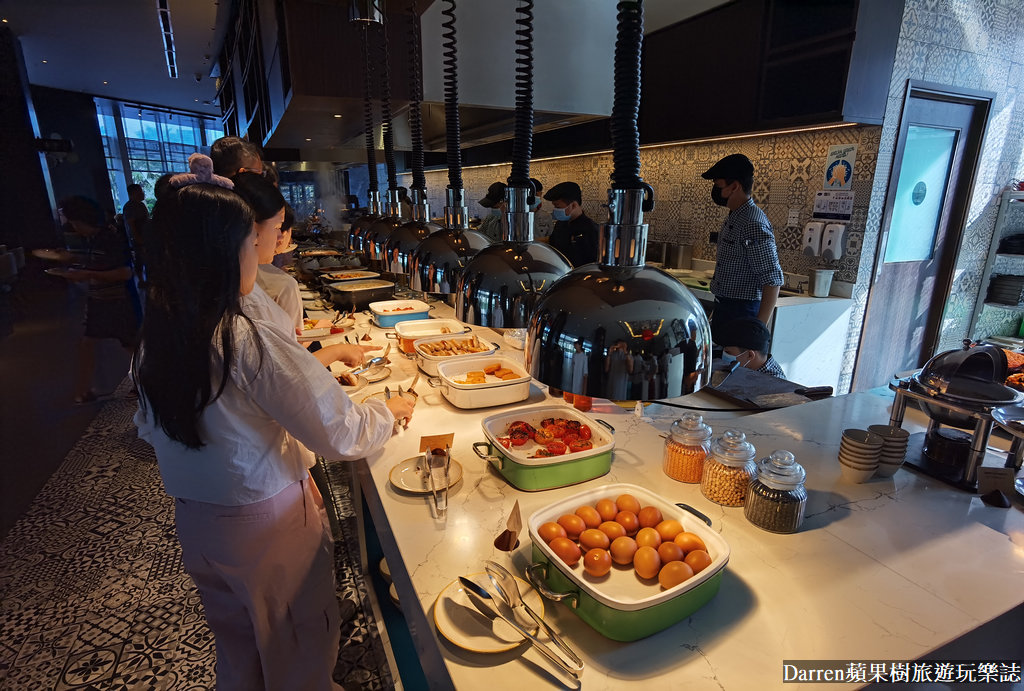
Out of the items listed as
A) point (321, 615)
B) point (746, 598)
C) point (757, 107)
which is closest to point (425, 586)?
point (746, 598)

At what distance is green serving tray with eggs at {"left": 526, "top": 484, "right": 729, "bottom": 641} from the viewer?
829mm

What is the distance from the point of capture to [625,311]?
0.63 metres

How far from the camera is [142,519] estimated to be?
9.27 feet

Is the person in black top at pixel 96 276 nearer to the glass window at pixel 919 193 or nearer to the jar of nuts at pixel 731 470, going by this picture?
the jar of nuts at pixel 731 470

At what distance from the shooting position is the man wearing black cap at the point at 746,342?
2090 millimetres

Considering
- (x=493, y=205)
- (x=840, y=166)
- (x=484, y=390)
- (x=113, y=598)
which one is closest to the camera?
(x=484, y=390)

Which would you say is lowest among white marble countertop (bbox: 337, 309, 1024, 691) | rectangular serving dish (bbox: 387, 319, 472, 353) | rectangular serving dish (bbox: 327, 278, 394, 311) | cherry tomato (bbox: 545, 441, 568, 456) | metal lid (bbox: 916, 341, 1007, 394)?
white marble countertop (bbox: 337, 309, 1024, 691)

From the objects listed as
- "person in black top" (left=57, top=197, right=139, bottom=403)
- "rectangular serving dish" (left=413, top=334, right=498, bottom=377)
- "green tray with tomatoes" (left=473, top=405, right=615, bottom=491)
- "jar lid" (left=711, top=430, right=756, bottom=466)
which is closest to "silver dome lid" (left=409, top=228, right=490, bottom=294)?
"green tray with tomatoes" (left=473, top=405, right=615, bottom=491)

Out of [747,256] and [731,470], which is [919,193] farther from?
[731,470]

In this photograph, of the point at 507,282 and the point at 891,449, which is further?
the point at 891,449

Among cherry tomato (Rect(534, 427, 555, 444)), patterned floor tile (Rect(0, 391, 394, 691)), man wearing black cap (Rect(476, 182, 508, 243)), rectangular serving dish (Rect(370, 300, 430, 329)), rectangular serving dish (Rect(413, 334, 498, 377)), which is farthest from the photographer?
man wearing black cap (Rect(476, 182, 508, 243))

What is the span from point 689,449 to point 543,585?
60 centimetres

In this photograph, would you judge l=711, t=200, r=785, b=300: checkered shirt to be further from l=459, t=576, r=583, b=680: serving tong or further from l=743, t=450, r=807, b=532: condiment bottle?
l=459, t=576, r=583, b=680: serving tong

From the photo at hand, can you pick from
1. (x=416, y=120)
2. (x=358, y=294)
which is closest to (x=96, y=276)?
(x=358, y=294)
